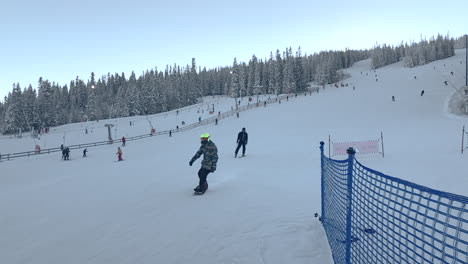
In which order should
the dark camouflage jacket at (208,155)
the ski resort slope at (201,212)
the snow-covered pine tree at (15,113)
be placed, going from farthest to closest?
the snow-covered pine tree at (15,113) < the dark camouflage jacket at (208,155) < the ski resort slope at (201,212)

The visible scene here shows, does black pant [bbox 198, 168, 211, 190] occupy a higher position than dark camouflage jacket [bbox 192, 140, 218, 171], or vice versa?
dark camouflage jacket [bbox 192, 140, 218, 171]

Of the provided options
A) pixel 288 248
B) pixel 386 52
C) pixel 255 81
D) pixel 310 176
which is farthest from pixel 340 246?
pixel 386 52

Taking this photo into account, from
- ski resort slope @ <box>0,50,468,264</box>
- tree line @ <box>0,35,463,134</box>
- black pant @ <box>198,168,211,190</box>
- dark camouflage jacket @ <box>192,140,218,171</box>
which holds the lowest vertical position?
ski resort slope @ <box>0,50,468,264</box>

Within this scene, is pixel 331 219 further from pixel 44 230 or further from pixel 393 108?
pixel 393 108

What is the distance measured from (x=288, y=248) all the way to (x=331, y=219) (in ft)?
3.32

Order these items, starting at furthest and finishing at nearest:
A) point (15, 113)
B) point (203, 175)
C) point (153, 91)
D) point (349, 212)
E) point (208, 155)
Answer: point (153, 91) → point (15, 113) → point (203, 175) → point (208, 155) → point (349, 212)

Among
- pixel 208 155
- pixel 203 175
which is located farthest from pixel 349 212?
pixel 203 175

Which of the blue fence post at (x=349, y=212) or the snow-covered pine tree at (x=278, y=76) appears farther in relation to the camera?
the snow-covered pine tree at (x=278, y=76)

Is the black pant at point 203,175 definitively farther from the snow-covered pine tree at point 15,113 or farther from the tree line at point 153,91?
the snow-covered pine tree at point 15,113

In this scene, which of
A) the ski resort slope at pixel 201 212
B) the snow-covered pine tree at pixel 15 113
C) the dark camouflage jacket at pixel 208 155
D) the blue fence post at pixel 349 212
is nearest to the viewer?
the blue fence post at pixel 349 212

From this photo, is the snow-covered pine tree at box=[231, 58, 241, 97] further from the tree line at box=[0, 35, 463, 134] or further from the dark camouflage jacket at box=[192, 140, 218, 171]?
the dark camouflage jacket at box=[192, 140, 218, 171]

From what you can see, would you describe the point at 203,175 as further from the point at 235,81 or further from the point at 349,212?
the point at 235,81

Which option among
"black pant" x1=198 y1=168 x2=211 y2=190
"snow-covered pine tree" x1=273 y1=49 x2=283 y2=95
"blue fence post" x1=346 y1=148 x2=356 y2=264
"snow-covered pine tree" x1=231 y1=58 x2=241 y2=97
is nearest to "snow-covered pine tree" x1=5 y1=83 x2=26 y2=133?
"snow-covered pine tree" x1=231 y1=58 x2=241 y2=97

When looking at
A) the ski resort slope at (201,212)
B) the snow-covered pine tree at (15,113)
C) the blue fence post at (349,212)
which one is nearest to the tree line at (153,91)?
the snow-covered pine tree at (15,113)
